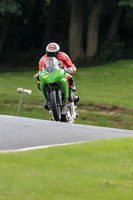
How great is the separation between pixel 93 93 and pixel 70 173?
20.6 m

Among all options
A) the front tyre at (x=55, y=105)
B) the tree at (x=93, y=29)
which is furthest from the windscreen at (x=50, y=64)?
the tree at (x=93, y=29)

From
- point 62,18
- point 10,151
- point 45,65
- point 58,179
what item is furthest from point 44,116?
point 62,18

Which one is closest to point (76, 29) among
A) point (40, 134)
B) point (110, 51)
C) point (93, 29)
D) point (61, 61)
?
point (93, 29)

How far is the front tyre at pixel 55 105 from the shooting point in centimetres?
1338

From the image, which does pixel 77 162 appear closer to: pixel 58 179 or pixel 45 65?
pixel 58 179

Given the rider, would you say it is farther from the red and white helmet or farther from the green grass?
the green grass

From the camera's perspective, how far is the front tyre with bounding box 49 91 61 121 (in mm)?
13375

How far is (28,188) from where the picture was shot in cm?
625

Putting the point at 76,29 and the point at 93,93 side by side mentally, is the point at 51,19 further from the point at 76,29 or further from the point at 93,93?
the point at 93,93

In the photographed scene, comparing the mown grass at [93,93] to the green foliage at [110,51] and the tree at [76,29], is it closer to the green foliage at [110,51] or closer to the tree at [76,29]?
the green foliage at [110,51]

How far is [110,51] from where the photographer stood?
38125 millimetres

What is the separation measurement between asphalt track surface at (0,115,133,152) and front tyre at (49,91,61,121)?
1184mm

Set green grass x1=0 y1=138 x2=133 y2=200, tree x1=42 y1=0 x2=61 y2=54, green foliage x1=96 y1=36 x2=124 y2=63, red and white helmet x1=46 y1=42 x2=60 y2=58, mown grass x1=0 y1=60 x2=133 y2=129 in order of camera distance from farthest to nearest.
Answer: tree x1=42 y1=0 x2=61 y2=54
green foliage x1=96 y1=36 x2=124 y2=63
mown grass x1=0 y1=60 x2=133 y2=129
red and white helmet x1=46 y1=42 x2=60 y2=58
green grass x1=0 y1=138 x2=133 y2=200

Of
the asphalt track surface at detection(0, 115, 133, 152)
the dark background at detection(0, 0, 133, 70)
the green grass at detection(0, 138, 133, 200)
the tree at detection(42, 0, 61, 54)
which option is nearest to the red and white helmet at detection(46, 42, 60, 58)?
the asphalt track surface at detection(0, 115, 133, 152)
